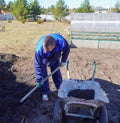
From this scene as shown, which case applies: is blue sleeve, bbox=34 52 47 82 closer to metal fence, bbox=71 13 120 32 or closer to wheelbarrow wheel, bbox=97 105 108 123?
wheelbarrow wheel, bbox=97 105 108 123

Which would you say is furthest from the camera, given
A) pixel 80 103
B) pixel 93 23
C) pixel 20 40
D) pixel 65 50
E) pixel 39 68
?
pixel 20 40

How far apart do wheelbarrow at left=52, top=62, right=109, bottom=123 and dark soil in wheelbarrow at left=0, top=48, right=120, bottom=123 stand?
561 mm

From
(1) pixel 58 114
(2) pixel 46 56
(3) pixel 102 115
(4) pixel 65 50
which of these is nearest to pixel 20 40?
(4) pixel 65 50

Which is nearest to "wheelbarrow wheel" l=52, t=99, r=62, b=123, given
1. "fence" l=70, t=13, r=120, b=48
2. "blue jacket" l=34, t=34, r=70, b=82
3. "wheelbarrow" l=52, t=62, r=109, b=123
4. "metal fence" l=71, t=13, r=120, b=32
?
"wheelbarrow" l=52, t=62, r=109, b=123

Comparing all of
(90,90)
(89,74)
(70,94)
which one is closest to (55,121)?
(70,94)

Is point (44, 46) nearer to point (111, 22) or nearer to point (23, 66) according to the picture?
point (23, 66)

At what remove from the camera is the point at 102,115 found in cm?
459

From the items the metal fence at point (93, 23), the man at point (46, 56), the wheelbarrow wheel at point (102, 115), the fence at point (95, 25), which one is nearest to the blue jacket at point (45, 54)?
the man at point (46, 56)

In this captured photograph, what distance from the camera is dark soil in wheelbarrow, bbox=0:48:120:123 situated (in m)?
5.45

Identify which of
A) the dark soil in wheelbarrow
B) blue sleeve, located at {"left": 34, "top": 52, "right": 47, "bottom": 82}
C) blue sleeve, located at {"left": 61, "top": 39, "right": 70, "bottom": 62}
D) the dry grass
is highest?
blue sleeve, located at {"left": 61, "top": 39, "right": 70, "bottom": 62}

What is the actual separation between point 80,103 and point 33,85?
290 centimetres

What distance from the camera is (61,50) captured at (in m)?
5.87

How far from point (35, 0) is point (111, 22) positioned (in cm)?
3568

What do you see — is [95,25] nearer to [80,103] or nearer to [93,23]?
[93,23]
